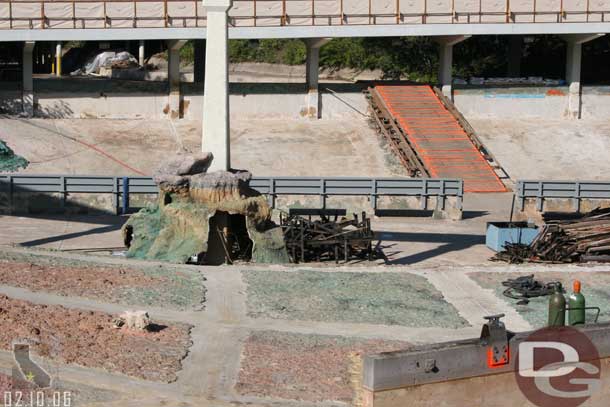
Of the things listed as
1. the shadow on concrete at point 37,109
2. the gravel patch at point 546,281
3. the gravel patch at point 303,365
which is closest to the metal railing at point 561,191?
the gravel patch at point 546,281

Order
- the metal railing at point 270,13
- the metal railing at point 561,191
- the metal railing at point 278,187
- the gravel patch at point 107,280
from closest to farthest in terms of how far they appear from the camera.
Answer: the gravel patch at point 107,280 → the metal railing at point 278,187 → the metal railing at point 561,191 → the metal railing at point 270,13

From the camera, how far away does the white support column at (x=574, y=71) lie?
5328cm

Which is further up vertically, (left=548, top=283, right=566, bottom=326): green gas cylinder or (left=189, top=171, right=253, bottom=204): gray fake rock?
(left=189, top=171, right=253, bottom=204): gray fake rock

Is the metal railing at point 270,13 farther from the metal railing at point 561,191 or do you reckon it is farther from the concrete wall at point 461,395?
the concrete wall at point 461,395

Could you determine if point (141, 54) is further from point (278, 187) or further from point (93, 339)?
point (93, 339)

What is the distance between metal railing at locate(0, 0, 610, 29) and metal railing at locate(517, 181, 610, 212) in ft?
44.5

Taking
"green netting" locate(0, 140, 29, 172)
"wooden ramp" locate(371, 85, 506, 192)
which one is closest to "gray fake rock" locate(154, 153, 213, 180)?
"green netting" locate(0, 140, 29, 172)

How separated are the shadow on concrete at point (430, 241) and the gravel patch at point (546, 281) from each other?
3154mm

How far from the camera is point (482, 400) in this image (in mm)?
19312

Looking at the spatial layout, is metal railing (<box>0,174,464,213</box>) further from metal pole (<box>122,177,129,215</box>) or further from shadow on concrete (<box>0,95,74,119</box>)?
shadow on concrete (<box>0,95,74,119</box>)

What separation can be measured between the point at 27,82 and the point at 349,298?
92.5 feet

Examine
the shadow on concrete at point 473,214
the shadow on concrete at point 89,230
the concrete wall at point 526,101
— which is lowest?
the shadow on concrete at point 89,230

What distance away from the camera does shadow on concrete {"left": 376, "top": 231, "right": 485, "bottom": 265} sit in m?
31.8

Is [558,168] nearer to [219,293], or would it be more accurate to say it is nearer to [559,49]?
[559,49]
